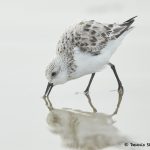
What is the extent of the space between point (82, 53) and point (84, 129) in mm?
1402

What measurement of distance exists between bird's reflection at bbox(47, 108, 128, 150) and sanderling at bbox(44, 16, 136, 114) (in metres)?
0.49

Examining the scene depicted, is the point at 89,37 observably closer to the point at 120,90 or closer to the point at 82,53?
the point at 82,53

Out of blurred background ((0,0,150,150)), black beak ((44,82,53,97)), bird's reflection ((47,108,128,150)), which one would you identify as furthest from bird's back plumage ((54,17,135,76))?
bird's reflection ((47,108,128,150))

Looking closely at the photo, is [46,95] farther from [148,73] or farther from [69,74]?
[148,73]

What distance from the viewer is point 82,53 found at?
25.5 feet

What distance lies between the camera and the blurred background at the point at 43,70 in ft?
21.6

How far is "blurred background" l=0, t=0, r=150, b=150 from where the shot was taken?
6.59 m

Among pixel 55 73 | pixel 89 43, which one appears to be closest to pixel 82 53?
pixel 89 43

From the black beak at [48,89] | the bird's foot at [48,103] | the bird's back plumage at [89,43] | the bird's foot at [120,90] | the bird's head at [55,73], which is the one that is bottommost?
the bird's foot at [120,90]

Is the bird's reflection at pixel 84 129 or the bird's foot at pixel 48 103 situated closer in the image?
the bird's reflection at pixel 84 129

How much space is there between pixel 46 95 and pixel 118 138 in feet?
5.64

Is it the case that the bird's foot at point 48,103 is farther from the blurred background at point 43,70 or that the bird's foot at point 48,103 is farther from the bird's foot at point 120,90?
the bird's foot at point 120,90

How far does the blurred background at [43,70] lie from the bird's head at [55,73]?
144 millimetres

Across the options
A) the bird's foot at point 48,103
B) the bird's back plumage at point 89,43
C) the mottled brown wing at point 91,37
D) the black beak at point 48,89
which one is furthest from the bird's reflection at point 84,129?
the mottled brown wing at point 91,37
